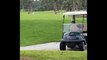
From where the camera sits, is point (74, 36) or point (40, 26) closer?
point (74, 36)

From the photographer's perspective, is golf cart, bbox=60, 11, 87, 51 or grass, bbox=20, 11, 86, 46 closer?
golf cart, bbox=60, 11, 87, 51

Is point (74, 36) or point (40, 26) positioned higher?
point (40, 26)

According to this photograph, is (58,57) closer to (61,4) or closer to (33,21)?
(61,4)

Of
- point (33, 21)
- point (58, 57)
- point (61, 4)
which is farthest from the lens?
point (33, 21)

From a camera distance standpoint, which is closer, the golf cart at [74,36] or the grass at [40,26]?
the golf cart at [74,36]

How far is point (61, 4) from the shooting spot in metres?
12.6

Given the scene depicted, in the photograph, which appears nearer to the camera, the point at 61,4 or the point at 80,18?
the point at 80,18
